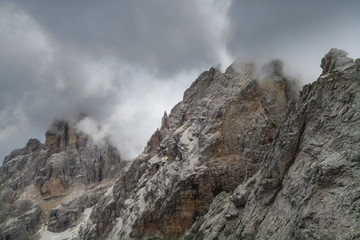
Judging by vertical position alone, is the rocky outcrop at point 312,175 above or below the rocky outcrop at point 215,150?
below

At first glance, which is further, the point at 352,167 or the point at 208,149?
the point at 208,149

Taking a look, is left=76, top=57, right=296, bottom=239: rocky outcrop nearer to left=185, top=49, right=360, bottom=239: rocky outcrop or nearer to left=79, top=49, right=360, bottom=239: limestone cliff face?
left=79, top=49, right=360, bottom=239: limestone cliff face

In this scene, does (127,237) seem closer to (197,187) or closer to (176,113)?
(197,187)

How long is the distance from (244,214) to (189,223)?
2823 cm

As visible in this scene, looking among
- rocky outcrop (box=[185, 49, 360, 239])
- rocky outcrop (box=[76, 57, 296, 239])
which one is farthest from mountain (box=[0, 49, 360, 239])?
rocky outcrop (box=[76, 57, 296, 239])

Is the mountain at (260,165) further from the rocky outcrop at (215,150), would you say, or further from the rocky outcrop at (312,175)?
the rocky outcrop at (215,150)

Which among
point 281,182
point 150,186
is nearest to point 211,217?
point 281,182

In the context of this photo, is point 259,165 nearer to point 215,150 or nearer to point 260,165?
point 260,165

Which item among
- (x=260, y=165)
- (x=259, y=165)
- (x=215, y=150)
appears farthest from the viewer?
(x=215, y=150)

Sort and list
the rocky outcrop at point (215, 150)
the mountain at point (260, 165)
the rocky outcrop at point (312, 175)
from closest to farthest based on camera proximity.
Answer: the rocky outcrop at point (312, 175) < the mountain at point (260, 165) < the rocky outcrop at point (215, 150)

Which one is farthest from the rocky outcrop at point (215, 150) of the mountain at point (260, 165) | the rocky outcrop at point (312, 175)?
the rocky outcrop at point (312, 175)

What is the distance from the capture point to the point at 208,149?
80562 mm

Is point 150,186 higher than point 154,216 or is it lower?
higher

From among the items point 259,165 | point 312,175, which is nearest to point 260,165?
point 259,165
